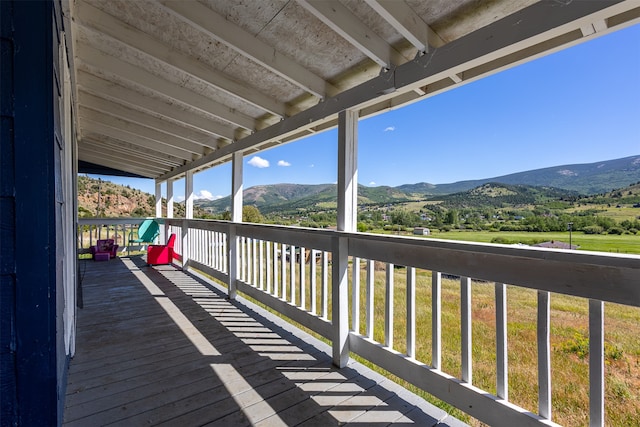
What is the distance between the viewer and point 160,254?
6281 millimetres

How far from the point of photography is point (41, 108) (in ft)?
3.64

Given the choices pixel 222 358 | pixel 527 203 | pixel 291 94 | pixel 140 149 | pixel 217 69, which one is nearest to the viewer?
pixel 527 203

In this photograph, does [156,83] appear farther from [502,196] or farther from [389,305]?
[502,196]

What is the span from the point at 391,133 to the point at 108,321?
12.5 ft

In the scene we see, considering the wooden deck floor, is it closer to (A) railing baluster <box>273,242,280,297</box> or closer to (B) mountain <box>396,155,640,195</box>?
(A) railing baluster <box>273,242,280,297</box>

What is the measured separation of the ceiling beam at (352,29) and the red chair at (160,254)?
5708 mm

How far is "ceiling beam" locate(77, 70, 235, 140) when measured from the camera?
3.60m

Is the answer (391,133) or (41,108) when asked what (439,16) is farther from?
(391,133)

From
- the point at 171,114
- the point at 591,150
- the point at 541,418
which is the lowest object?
the point at 541,418

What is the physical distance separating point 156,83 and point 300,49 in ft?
5.69

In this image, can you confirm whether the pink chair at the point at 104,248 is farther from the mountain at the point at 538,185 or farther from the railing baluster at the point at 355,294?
the railing baluster at the point at 355,294

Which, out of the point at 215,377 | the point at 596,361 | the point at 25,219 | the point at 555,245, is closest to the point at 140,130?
the point at 215,377

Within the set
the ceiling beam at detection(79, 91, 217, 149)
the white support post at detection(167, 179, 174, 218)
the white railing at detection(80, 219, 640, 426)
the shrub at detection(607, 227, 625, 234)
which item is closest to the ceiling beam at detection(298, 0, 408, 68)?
the white railing at detection(80, 219, 640, 426)

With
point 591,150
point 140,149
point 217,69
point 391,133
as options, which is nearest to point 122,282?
point 140,149
